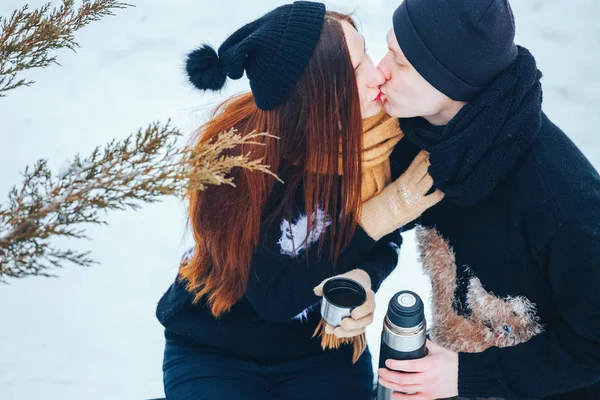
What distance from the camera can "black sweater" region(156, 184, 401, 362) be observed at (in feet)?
5.04

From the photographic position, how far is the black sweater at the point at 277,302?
60.5 inches

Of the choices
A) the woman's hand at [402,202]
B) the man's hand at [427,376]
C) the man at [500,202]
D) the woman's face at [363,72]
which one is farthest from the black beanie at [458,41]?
the man's hand at [427,376]

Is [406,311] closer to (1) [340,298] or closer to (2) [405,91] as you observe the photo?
(1) [340,298]

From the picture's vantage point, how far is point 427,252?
5.32ft

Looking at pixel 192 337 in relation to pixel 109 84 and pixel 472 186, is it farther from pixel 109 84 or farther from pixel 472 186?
pixel 109 84

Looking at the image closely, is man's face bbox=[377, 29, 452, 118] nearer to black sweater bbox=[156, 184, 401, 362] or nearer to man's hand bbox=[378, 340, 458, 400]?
black sweater bbox=[156, 184, 401, 362]

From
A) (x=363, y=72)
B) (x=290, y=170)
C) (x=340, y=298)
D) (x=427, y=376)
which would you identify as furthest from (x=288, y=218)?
(x=427, y=376)

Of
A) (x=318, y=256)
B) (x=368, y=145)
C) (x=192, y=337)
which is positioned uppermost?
(x=368, y=145)

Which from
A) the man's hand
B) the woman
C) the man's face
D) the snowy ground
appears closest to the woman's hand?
the woman

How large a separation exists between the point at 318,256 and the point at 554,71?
2.25 meters

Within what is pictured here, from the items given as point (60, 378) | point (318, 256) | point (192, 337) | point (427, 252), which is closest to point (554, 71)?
point (427, 252)

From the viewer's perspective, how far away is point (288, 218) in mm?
1578

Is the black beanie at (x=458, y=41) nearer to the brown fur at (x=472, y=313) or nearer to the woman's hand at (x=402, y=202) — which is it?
the woman's hand at (x=402, y=202)

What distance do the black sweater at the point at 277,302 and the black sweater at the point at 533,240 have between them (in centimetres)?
30
